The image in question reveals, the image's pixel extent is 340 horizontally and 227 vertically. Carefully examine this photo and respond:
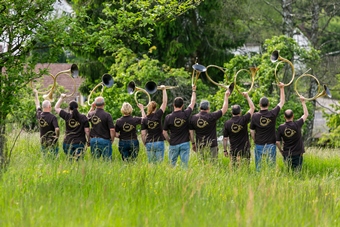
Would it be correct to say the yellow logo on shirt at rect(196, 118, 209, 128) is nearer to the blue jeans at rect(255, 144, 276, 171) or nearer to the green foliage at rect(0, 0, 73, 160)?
the blue jeans at rect(255, 144, 276, 171)

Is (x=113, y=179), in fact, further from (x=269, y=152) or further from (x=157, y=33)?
(x=157, y=33)

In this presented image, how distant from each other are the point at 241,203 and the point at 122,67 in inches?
673

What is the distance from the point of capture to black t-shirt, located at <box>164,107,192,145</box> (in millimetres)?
12898

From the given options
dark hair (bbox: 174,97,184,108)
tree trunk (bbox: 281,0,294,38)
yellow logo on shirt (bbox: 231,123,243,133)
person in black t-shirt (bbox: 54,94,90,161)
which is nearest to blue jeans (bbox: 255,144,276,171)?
yellow logo on shirt (bbox: 231,123,243,133)

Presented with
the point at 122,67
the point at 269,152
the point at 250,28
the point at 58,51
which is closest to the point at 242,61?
the point at 122,67

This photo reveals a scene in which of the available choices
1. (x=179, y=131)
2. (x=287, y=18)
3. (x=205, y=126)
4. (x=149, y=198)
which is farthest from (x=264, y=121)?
(x=287, y=18)

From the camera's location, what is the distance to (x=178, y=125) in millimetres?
12922

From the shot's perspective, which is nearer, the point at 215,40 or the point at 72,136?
the point at 72,136

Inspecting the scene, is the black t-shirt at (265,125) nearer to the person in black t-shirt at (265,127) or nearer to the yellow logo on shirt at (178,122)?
the person in black t-shirt at (265,127)

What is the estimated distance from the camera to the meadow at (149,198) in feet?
21.7

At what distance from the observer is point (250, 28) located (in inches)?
1305

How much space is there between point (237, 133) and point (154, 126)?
1.57 m

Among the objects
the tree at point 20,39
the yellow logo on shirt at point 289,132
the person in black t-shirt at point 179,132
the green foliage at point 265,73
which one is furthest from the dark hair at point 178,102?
the green foliage at point 265,73

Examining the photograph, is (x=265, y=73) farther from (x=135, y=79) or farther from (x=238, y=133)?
(x=238, y=133)
